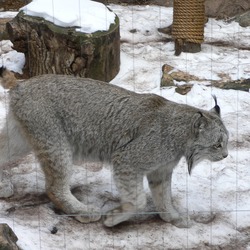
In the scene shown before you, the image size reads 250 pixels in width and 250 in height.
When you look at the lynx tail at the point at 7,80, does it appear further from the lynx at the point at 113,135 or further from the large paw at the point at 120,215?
the large paw at the point at 120,215

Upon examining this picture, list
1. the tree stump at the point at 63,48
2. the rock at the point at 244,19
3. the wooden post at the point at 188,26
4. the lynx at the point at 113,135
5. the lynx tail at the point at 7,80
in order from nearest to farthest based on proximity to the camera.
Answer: the lynx at the point at 113,135, the lynx tail at the point at 7,80, the tree stump at the point at 63,48, the wooden post at the point at 188,26, the rock at the point at 244,19

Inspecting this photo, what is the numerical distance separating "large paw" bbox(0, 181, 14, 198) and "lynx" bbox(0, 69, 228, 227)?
0.37 m

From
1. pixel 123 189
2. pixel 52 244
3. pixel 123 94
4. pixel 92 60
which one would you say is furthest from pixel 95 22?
pixel 52 244

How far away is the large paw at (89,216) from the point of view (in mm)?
5381

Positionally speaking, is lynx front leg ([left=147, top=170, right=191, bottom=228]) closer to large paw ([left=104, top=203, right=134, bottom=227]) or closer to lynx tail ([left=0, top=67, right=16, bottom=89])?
large paw ([left=104, top=203, right=134, bottom=227])

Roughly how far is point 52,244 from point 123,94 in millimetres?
1385

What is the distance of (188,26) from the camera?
9.42 m

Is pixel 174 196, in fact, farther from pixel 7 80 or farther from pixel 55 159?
pixel 7 80

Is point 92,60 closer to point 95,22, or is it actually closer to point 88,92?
point 95,22

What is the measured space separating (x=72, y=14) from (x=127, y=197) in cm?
345

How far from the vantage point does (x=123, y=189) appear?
5281 millimetres

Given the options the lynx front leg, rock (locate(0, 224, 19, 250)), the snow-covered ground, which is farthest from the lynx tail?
rock (locate(0, 224, 19, 250))

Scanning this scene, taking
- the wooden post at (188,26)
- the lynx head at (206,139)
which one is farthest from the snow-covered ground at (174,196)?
the wooden post at (188,26)

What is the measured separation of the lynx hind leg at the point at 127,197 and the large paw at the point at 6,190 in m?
0.88
